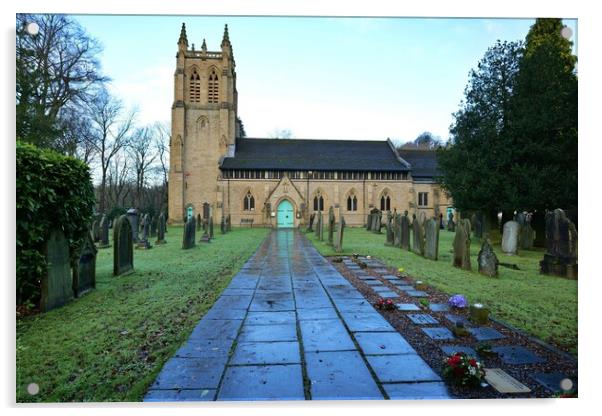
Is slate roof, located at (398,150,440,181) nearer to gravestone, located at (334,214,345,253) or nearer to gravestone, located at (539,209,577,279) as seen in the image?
gravestone, located at (334,214,345,253)

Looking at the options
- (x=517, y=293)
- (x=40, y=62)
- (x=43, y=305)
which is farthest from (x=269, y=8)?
(x=517, y=293)

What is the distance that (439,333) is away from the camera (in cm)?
363

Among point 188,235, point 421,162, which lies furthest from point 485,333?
point 421,162

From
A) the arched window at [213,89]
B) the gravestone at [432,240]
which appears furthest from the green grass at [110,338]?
the arched window at [213,89]

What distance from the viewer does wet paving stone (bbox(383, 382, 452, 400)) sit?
7.88 feet

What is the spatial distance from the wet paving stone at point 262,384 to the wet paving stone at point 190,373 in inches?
3.9

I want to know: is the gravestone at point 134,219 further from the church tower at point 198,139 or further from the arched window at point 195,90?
the arched window at point 195,90

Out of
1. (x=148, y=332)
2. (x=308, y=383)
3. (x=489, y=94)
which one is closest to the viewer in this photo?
(x=308, y=383)

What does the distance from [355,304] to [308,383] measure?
2.34 m

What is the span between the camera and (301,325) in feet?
12.2

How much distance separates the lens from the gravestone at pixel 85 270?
5277 millimetres

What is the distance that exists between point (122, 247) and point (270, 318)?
16.0 feet
